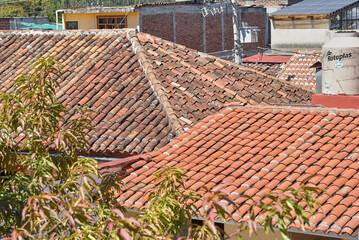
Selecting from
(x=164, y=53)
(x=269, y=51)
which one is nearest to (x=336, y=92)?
(x=164, y=53)

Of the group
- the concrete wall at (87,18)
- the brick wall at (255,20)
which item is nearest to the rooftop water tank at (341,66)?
the concrete wall at (87,18)

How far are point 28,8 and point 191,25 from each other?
31.2 m

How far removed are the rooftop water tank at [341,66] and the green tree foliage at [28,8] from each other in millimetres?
45104

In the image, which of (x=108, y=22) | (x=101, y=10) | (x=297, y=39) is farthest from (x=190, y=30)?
(x=297, y=39)

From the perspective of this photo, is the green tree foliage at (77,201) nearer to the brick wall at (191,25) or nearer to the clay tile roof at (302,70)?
the clay tile roof at (302,70)

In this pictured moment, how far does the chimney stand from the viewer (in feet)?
43.7

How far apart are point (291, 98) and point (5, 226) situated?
39.0 ft

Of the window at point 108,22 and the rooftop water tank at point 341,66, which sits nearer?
the rooftop water tank at point 341,66

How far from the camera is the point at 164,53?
15.4 m

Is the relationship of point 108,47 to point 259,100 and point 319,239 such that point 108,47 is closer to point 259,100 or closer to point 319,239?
point 259,100

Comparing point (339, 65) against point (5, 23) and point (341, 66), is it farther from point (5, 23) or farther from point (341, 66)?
point (5, 23)

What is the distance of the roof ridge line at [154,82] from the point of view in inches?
483

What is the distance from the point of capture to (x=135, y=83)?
13.8 metres

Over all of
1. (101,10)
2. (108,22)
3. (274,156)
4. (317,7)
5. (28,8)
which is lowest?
(274,156)
